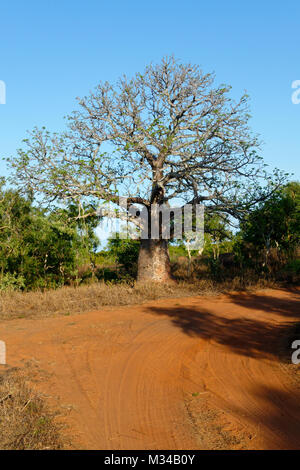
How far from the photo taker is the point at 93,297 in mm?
11312

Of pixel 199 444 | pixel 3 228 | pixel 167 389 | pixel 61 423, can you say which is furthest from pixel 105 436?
pixel 3 228

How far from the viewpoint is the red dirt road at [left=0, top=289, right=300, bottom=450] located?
420 cm

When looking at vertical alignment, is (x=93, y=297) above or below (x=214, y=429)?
above

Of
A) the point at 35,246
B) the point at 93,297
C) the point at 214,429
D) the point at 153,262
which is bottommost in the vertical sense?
the point at 214,429

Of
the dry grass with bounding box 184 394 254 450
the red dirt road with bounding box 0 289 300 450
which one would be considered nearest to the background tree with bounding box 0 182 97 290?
the red dirt road with bounding box 0 289 300 450

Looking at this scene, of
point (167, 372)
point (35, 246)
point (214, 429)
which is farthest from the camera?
point (35, 246)

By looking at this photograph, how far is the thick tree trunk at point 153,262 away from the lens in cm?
1356

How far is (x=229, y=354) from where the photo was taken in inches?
260

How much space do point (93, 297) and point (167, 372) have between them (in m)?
5.60

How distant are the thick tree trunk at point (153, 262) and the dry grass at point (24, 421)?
8.41m

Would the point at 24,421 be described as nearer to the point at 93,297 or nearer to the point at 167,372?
the point at 167,372

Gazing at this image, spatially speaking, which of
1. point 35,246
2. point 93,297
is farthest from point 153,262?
point 35,246
